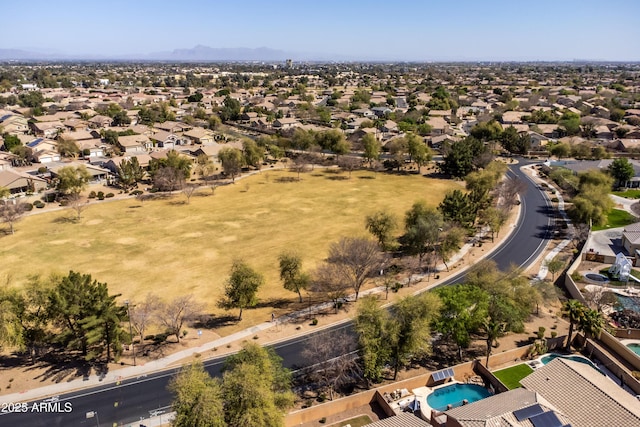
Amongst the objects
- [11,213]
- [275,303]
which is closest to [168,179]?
[11,213]

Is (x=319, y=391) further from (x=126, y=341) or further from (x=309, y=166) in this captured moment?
(x=309, y=166)

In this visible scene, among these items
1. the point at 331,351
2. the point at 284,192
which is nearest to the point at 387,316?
the point at 331,351

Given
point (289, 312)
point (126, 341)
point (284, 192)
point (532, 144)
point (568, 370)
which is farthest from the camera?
point (532, 144)

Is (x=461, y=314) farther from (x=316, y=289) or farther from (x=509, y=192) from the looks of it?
(x=509, y=192)

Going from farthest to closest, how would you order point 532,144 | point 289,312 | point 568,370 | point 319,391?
point 532,144 < point 289,312 < point 319,391 < point 568,370

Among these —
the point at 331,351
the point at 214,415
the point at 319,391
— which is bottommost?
the point at 319,391

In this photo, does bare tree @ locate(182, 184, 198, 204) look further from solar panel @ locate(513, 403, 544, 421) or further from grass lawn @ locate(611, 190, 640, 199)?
grass lawn @ locate(611, 190, 640, 199)

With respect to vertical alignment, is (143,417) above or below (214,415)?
below

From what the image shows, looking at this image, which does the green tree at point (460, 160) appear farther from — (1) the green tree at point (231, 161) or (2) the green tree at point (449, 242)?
(1) the green tree at point (231, 161)
